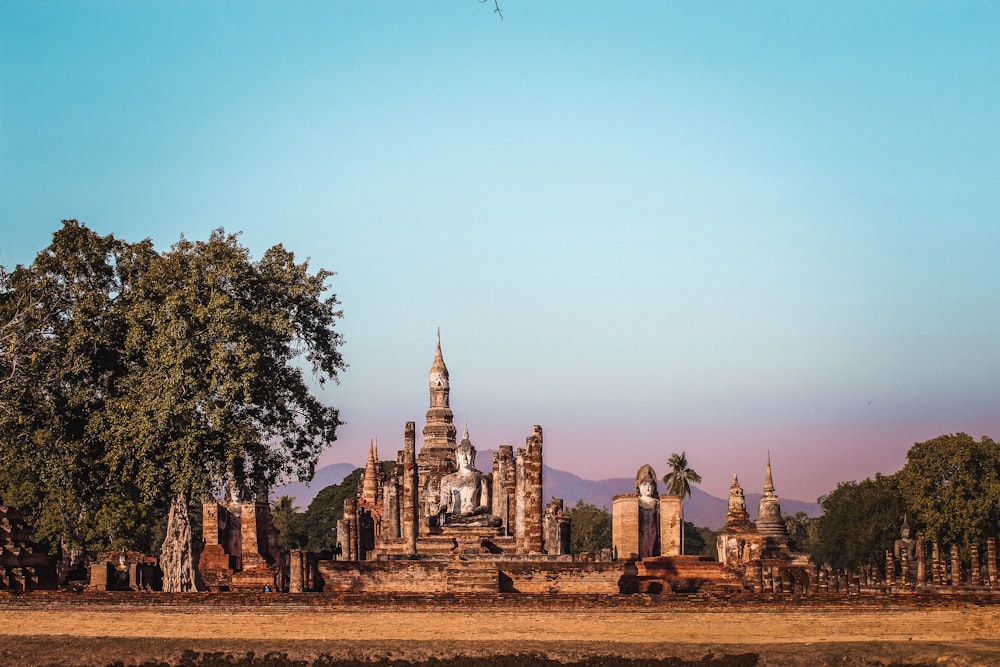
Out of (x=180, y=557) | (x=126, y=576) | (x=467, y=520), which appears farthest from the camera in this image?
(x=467, y=520)

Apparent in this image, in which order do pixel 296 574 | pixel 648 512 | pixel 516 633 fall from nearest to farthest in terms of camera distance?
pixel 516 633 → pixel 296 574 → pixel 648 512

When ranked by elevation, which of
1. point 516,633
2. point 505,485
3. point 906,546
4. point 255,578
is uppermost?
point 505,485

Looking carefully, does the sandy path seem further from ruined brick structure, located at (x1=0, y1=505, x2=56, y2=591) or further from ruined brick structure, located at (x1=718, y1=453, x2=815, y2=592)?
ruined brick structure, located at (x1=718, y1=453, x2=815, y2=592)

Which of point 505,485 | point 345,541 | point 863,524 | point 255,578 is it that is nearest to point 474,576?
point 255,578

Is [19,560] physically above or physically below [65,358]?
below

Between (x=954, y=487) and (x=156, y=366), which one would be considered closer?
(x=156, y=366)

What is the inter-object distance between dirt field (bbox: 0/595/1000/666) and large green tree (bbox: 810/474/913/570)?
1938 inches

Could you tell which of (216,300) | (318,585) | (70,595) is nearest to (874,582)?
(318,585)

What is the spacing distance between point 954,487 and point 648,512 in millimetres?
39298

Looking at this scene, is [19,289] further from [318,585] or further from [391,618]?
[391,618]

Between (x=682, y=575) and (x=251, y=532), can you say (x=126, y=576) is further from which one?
(x=682, y=575)

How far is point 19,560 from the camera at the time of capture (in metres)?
30.7

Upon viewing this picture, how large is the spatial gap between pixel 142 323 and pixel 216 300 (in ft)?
6.53

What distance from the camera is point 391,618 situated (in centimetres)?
2475
